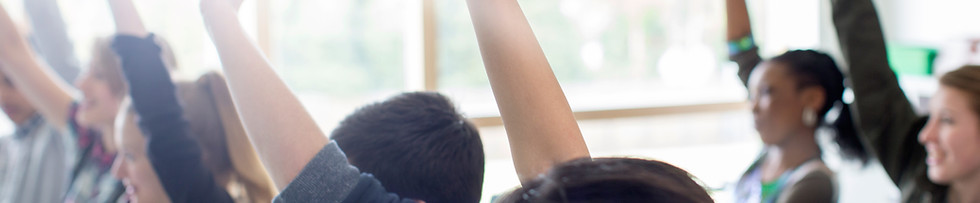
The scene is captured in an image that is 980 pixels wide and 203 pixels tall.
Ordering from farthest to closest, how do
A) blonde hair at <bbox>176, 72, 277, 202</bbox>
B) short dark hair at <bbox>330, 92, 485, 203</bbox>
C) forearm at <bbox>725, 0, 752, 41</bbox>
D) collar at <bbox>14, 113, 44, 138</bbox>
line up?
1. collar at <bbox>14, 113, 44, 138</bbox>
2. forearm at <bbox>725, 0, 752, 41</bbox>
3. blonde hair at <bbox>176, 72, 277, 202</bbox>
4. short dark hair at <bbox>330, 92, 485, 203</bbox>

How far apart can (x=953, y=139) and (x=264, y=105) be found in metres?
1.18

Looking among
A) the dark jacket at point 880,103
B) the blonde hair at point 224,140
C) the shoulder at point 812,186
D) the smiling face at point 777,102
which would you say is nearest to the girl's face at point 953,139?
the dark jacket at point 880,103

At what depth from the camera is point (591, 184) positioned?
→ 1.29 feet

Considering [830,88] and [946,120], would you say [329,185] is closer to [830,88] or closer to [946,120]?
[946,120]

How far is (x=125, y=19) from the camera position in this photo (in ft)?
3.33

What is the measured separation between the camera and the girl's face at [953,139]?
1259mm

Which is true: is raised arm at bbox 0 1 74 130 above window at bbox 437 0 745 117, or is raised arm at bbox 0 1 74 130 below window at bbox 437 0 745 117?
above

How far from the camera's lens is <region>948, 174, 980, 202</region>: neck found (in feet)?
4.19

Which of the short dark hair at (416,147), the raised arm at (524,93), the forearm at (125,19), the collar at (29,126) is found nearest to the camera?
the raised arm at (524,93)

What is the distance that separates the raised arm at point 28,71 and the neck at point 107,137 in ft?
0.32

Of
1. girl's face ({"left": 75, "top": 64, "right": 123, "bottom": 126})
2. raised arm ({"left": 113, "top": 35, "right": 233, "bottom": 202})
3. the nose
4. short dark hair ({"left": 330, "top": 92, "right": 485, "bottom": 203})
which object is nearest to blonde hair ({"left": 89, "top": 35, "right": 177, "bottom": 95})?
girl's face ({"left": 75, "top": 64, "right": 123, "bottom": 126})

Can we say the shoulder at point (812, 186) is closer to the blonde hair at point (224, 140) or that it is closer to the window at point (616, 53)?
the blonde hair at point (224, 140)

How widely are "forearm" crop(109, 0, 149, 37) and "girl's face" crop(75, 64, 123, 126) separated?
0.56 meters

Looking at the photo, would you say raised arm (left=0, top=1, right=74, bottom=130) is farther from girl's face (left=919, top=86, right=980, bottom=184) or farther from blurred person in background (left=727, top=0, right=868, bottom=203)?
Result: girl's face (left=919, top=86, right=980, bottom=184)
